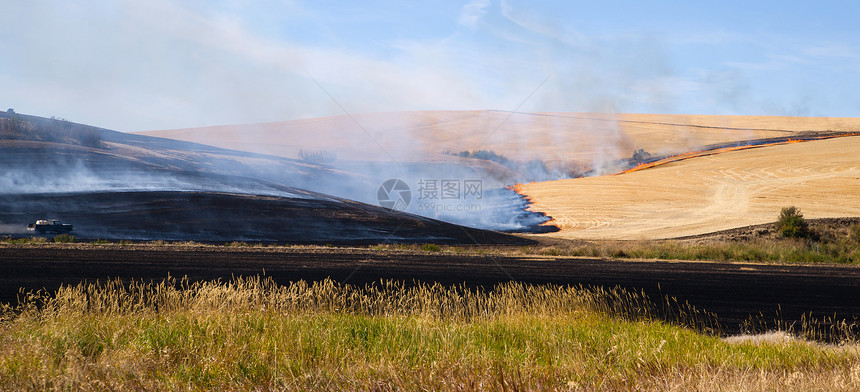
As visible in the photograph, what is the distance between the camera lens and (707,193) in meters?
66.9

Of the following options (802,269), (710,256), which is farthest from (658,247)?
(802,269)

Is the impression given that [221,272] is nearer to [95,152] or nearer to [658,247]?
[658,247]

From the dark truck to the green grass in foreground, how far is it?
35.5 metres

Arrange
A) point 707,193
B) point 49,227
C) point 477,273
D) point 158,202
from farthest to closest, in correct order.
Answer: point 707,193
point 158,202
point 49,227
point 477,273

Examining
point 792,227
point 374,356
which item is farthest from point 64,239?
point 792,227

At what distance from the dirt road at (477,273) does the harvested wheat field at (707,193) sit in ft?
78.9

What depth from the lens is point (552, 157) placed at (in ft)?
319

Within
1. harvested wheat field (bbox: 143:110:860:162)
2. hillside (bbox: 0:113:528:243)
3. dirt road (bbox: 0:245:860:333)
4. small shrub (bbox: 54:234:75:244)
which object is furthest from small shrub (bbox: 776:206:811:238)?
harvested wheat field (bbox: 143:110:860:162)

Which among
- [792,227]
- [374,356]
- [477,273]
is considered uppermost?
[374,356]

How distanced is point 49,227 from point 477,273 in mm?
31629

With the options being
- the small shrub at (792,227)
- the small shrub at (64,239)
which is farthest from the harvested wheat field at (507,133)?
the small shrub at (64,239)

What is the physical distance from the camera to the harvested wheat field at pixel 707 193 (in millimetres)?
55125

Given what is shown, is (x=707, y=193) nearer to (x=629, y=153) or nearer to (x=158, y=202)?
(x=629, y=153)

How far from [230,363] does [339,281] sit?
13.1 m
